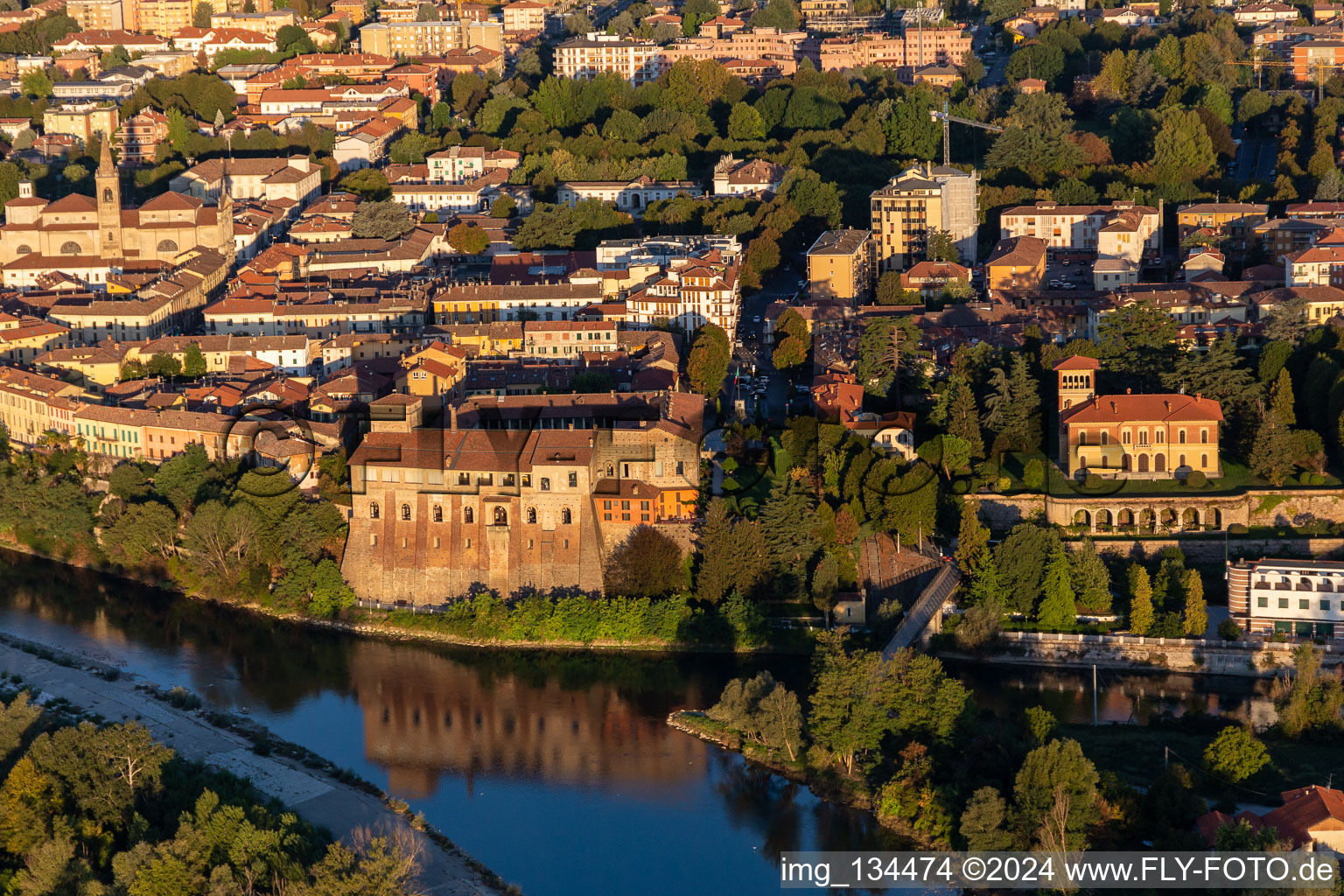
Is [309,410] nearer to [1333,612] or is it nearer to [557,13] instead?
[1333,612]

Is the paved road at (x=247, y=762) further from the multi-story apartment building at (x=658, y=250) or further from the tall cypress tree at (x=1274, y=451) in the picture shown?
the multi-story apartment building at (x=658, y=250)

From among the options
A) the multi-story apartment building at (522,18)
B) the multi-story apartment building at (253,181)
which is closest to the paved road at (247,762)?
the multi-story apartment building at (253,181)

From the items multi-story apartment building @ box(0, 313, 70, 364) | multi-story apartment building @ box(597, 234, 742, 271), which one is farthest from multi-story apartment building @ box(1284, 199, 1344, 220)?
multi-story apartment building @ box(0, 313, 70, 364)

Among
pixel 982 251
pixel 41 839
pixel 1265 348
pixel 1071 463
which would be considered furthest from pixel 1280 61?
pixel 41 839

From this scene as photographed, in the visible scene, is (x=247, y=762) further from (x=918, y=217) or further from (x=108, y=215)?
(x=108, y=215)

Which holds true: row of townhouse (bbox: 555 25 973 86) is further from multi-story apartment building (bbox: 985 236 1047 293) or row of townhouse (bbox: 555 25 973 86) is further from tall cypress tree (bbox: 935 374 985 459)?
tall cypress tree (bbox: 935 374 985 459)

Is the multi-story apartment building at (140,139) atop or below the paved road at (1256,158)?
atop
